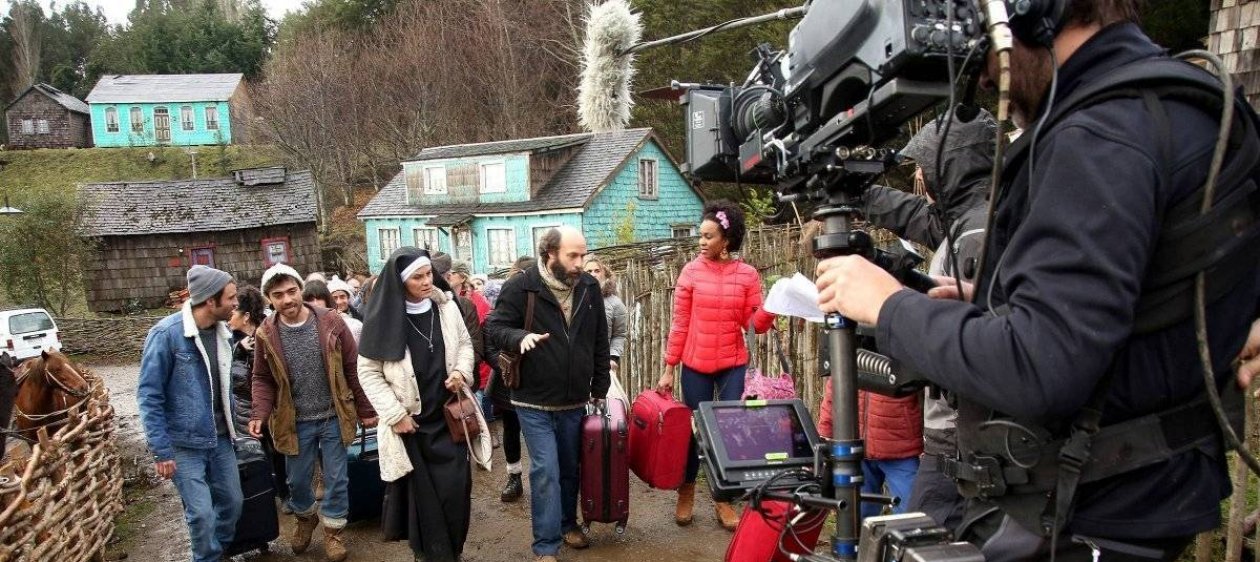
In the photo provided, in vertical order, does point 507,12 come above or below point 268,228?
above

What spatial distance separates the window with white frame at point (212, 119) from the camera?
161 ft

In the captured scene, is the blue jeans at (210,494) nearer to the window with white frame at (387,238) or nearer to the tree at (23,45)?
the window with white frame at (387,238)

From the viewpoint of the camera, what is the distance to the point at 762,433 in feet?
8.01

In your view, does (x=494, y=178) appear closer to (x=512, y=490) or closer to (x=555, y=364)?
(x=512, y=490)

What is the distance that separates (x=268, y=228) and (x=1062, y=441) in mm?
34580

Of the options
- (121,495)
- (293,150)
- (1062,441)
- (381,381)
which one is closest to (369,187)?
(293,150)

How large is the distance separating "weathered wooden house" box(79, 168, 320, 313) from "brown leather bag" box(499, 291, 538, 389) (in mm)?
28619

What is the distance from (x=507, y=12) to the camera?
36781 millimetres

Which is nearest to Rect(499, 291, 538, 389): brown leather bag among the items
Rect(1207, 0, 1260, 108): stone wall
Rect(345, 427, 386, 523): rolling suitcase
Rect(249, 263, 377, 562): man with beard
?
Rect(249, 263, 377, 562): man with beard

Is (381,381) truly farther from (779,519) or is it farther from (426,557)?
(779,519)

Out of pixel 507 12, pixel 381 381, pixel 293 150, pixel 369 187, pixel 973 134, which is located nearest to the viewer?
pixel 973 134

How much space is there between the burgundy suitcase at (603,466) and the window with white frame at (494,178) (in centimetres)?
2126

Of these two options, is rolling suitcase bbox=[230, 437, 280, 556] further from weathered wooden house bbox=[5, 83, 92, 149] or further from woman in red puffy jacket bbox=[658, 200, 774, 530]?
weathered wooden house bbox=[5, 83, 92, 149]

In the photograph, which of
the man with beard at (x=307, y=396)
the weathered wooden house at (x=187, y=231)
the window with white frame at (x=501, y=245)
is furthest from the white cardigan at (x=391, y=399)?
the weathered wooden house at (x=187, y=231)
